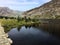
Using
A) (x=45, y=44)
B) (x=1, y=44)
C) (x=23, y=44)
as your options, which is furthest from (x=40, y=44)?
(x=1, y=44)

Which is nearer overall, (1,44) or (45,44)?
(1,44)

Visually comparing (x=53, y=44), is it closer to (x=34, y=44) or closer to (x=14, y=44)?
(x=34, y=44)

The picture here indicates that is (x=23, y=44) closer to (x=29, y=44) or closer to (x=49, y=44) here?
(x=29, y=44)

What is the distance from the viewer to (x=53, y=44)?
6247cm

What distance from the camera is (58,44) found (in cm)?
6159

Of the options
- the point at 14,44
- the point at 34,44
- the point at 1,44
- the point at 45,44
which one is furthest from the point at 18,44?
the point at 1,44

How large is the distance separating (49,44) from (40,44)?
3.59m

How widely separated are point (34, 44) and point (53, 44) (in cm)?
755

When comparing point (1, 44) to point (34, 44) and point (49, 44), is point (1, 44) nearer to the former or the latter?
point (34, 44)

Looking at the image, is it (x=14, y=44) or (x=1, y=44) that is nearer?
(x=1, y=44)

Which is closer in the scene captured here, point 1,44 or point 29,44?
point 1,44

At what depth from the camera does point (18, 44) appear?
61.7 metres

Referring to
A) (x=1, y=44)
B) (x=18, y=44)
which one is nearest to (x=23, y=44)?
(x=18, y=44)

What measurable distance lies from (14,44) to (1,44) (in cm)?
1429
